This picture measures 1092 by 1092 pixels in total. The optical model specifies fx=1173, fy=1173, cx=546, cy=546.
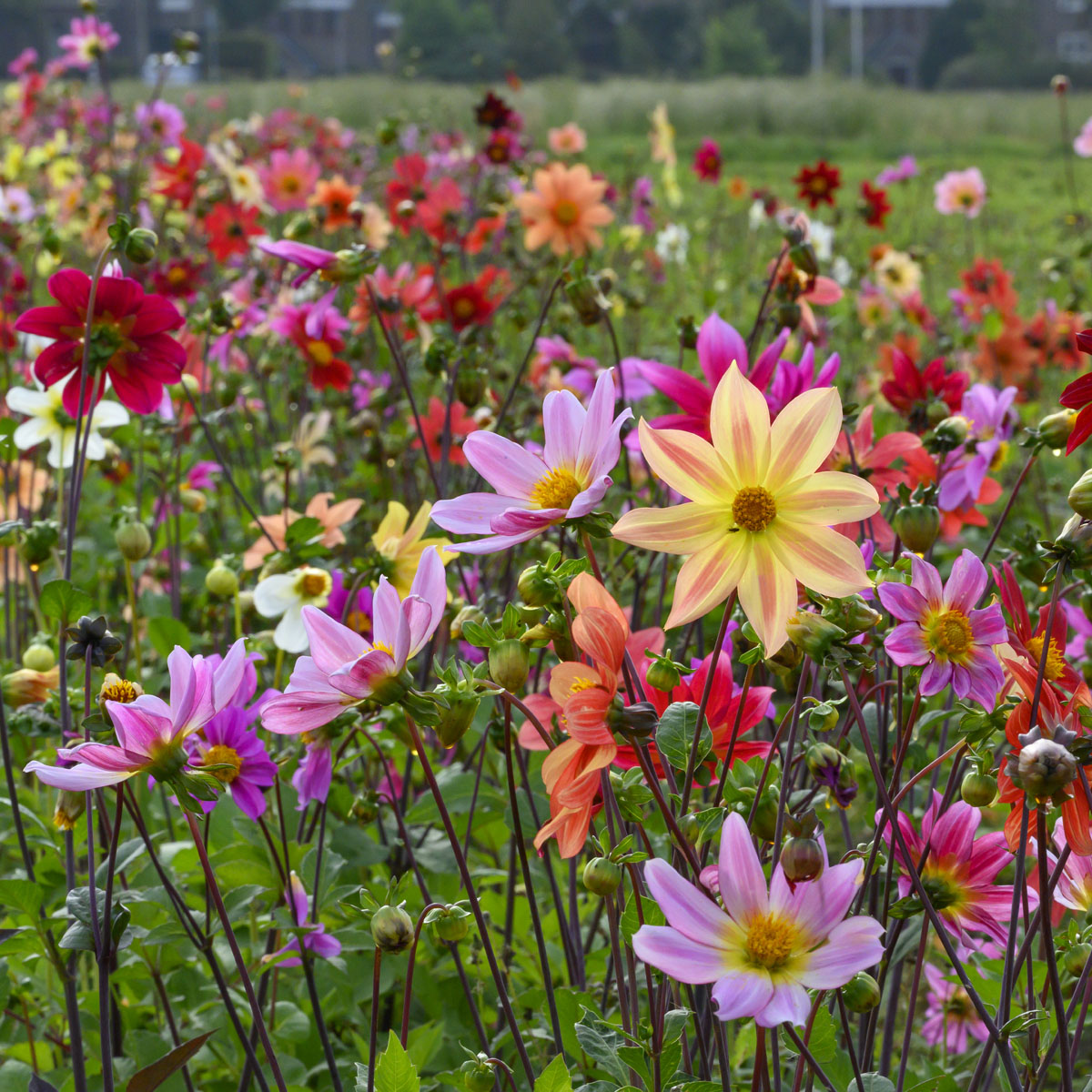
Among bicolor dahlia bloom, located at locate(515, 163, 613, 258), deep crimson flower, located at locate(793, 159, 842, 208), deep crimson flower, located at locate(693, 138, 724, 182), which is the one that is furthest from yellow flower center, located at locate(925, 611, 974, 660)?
deep crimson flower, located at locate(693, 138, 724, 182)

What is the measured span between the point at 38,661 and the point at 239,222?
212 cm

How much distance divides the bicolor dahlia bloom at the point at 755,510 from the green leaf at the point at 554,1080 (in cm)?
29

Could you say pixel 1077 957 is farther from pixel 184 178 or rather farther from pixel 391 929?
pixel 184 178

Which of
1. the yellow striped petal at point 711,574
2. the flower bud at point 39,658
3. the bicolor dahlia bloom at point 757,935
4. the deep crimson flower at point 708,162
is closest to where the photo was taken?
the bicolor dahlia bloom at point 757,935

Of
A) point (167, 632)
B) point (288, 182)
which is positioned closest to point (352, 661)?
point (167, 632)

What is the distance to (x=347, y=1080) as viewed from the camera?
117 cm

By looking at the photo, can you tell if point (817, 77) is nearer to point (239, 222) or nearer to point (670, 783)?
point (239, 222)

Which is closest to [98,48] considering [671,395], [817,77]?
[671,395]

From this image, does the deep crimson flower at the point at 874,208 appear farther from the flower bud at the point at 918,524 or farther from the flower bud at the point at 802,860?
the flower bud at the point at 802,860

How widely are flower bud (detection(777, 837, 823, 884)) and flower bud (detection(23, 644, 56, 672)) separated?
0.78 meters

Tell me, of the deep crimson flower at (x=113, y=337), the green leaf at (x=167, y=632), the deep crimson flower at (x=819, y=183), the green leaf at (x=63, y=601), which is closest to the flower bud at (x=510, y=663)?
the green leaf at (x=63, y=601)

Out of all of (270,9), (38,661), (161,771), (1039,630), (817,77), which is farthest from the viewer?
(270,9)

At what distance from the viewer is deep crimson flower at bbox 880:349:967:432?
53.5 inches

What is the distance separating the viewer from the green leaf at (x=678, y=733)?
69cm
